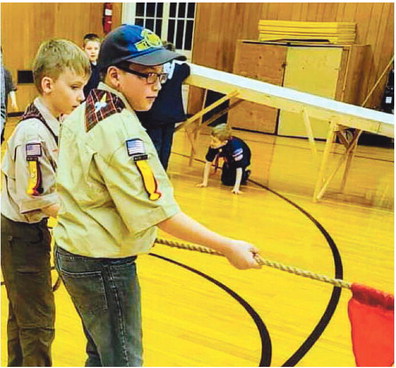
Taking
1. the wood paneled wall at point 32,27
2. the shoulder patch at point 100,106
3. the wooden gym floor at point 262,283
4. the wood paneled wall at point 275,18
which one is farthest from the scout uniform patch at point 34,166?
the wood paneled wall at point 275,18

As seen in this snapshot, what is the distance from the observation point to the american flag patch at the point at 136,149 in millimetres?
1164

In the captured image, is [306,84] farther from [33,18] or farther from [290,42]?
[33,18]

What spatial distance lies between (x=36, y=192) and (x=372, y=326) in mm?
922

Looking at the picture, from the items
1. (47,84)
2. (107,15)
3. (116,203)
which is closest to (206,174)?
(47,84)

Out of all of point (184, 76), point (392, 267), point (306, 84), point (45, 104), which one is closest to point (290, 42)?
point (306, 84)

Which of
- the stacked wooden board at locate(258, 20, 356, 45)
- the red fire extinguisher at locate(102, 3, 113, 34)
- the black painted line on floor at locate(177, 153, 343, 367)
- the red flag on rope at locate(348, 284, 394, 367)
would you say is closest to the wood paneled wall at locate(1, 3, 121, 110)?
the red fire extinguisher at locate(102, 3, 113, 34)

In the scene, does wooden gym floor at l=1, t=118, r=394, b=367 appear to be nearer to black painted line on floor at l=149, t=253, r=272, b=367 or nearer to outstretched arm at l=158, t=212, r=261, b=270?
black painted line on floor at l=149, t=253, r=272, b=367

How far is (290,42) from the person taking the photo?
25.3 ft

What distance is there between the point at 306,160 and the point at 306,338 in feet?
13.8

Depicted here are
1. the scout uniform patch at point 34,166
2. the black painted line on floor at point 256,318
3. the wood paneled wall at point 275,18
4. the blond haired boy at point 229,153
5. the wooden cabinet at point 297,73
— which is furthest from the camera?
the wood paneled wall at point 275,18

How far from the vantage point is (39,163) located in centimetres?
150

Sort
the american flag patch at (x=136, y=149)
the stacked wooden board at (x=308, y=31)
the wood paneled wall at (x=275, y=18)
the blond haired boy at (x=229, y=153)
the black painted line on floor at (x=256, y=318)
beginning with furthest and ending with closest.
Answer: the wood paneled wall at (x=275, y=18), the stacked wooden board at (x=308, y=31), the blond haired boy at (x=229, y=153), the black painted line on floor at (x=256, y=318), the american flag patch at (x=136, y=149)

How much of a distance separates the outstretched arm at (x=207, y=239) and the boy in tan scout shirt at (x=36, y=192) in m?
0.45

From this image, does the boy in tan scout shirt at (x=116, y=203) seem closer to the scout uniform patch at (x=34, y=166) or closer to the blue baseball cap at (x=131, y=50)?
the blue baseball cap at (x=131, y=50)
